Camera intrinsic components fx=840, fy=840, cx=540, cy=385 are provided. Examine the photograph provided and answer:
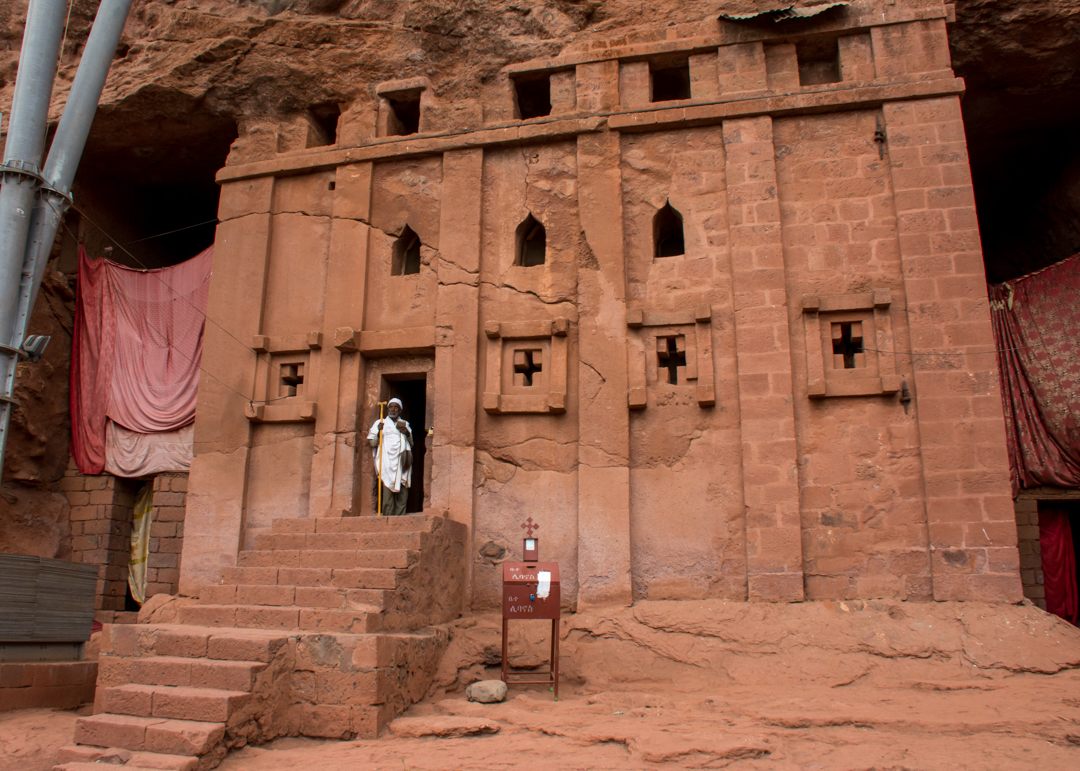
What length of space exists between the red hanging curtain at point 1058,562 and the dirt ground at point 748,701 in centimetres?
505

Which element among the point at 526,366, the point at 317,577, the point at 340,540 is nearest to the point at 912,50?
the point at 526,366

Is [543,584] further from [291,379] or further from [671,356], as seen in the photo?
[291,379]

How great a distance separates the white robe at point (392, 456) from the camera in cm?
931

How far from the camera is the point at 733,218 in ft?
30.8

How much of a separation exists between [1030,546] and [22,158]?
14.0 metres

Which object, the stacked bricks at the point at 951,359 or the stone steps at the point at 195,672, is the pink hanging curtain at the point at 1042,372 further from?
the stone steps at the point at 195,672

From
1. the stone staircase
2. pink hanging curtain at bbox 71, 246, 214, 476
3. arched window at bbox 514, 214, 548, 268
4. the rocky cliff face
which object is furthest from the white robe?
the rocky cliff face

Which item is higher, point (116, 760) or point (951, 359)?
point (951, 359)

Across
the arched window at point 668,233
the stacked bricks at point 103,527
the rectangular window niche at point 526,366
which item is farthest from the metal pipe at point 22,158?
the arched window at point 668,233

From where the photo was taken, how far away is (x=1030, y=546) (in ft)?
39.3

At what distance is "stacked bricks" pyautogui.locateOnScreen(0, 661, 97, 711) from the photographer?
732 centimetres

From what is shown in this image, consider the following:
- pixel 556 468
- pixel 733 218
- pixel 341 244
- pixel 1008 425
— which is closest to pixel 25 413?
pixel 341 244

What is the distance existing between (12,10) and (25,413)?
5.98m

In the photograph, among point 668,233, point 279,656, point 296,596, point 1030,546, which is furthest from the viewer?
point 1030,546
